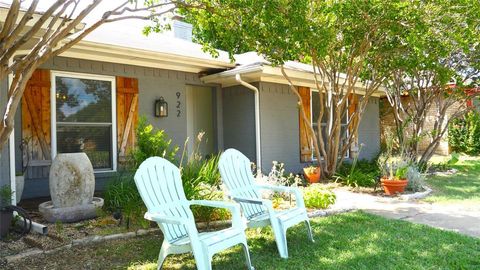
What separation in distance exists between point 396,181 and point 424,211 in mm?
1195

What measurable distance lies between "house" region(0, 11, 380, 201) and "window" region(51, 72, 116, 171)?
0.02 meters

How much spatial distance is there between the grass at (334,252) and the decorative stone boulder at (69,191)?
89 cm

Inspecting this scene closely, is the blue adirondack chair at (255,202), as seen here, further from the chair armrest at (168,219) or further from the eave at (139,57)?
the eave at (139,57)

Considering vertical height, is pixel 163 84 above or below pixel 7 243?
above

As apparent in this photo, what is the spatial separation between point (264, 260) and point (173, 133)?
187 inches

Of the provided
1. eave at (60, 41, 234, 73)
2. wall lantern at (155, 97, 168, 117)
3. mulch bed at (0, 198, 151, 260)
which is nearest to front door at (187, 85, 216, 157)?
eave at (60, 41, 234, 73)

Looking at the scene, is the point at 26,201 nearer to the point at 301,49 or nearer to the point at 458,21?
the point at 301,49

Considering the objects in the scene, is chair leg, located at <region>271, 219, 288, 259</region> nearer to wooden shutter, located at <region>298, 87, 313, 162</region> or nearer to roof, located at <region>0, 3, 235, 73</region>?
roof, located at <region>0, 3, 235, 73</region>

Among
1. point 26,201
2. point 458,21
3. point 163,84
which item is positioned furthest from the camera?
point 163,84

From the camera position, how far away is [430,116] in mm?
15414

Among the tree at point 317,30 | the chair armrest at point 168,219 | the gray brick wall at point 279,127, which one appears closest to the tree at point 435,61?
the tree at point 317,30

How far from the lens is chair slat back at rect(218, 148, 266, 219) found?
13.0 ft


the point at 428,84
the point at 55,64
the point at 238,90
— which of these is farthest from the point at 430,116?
the point at 55,64

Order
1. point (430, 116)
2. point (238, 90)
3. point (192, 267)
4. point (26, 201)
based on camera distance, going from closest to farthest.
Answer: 1. point (192, 267)
2. point (26, 201)
3. point (238, 90)
4. point (430, 116)
